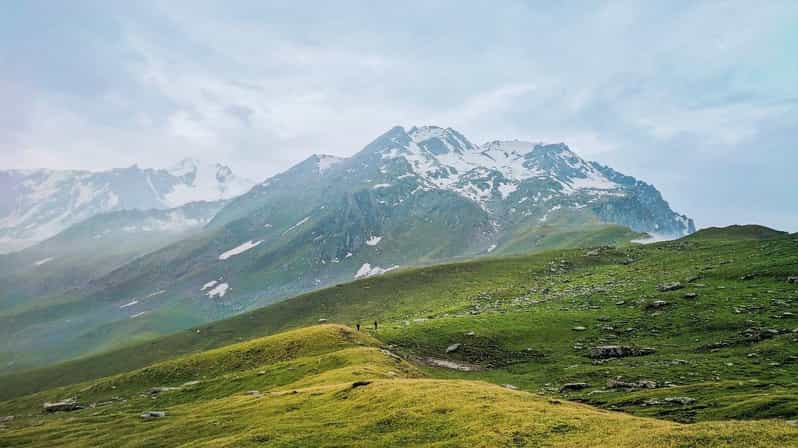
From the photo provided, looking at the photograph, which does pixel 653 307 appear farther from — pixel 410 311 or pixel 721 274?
pixel 410 311

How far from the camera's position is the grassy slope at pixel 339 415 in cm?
2605

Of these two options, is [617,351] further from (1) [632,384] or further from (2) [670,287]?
(2) [670,287]

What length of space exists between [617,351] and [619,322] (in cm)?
1435

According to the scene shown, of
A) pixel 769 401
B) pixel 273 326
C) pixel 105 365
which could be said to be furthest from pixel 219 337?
pixel 769 401

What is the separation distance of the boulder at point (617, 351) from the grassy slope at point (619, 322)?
62.8 inches

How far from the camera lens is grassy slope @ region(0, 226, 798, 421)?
40.2 metres

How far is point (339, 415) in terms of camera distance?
124 feet

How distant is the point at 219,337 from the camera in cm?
15812

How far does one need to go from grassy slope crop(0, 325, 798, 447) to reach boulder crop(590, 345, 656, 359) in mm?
22761

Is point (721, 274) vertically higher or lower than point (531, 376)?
higher

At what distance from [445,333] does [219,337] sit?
107m

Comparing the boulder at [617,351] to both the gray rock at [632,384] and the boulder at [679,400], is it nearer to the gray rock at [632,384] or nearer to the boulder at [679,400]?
the gray rock at [632,384]

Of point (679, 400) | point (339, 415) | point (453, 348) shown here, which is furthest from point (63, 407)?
point (679, 400)

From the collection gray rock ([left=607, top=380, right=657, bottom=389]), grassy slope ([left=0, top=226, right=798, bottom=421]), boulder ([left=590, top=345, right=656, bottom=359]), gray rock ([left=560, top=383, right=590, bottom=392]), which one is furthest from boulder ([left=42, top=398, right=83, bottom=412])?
boulder ([left=590, top=345, right=656, bottom=359])
